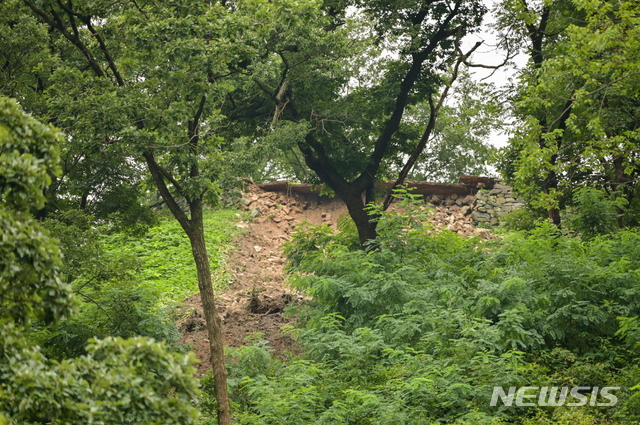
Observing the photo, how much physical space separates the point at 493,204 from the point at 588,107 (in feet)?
29.8

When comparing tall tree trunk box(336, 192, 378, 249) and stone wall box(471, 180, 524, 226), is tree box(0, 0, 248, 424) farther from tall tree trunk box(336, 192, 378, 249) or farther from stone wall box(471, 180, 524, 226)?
stone wall box(471, 180, 524, 226)

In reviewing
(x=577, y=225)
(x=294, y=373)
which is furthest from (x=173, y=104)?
(x=577, y=225)

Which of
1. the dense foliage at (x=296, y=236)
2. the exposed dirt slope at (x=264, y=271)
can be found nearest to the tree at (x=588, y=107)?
the dense foliage at (x=296, y=236)

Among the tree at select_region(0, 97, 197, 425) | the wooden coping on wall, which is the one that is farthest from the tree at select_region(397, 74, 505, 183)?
the tree at select_region(0, 97, 197, 425)

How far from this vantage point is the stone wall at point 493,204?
2423 centimetres

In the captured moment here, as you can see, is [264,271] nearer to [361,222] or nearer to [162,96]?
[361,222]

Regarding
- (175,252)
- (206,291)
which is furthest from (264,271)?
(206,291)

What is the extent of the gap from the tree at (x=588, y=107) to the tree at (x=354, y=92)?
2682mm

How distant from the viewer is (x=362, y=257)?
13.2 metres

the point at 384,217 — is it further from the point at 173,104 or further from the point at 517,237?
A: the point at 173,104

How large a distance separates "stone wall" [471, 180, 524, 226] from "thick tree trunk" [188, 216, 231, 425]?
16.3 m

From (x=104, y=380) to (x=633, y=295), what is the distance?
8517 millimetres

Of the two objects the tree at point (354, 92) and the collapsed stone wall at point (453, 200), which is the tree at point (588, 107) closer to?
the tree at point (354, 92)

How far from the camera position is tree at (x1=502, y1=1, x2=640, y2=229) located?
12656 mm
